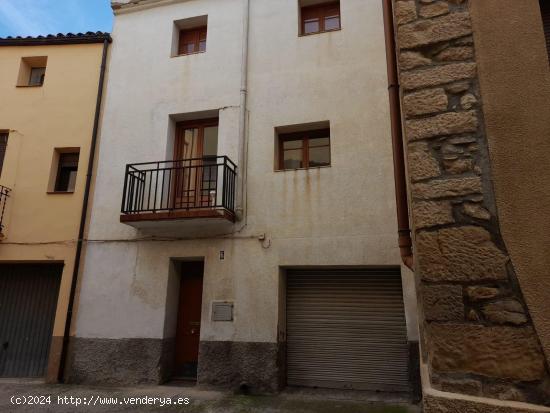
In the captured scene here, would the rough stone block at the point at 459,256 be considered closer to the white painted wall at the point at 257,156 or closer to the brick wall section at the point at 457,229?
the brick wall section at the point at 457,229

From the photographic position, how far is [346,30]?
719 cm

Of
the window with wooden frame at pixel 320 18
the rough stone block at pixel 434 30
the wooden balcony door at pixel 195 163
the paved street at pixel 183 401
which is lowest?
the paved street at pixel 183 401

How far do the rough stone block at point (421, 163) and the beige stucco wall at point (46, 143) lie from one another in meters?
6.93

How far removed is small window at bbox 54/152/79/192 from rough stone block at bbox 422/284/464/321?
7853mm

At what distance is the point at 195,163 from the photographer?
7.54 m

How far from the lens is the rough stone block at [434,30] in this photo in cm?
255

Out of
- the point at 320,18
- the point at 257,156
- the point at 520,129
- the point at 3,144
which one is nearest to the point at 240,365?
the point at 257,156

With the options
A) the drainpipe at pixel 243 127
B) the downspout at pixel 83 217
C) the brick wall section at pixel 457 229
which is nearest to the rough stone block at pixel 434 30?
the brick wall section at pixel 457 229

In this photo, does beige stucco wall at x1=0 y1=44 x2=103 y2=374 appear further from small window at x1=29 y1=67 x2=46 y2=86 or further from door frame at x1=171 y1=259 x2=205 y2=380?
door frame at x1=171 y1=259 x2=205 y2=380

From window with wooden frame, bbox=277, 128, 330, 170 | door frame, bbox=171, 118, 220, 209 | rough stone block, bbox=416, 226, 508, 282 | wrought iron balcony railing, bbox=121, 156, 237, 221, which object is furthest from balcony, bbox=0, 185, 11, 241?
rough stone block, bbox=416, 226, 508, 282

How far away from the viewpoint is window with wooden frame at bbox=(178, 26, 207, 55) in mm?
8422

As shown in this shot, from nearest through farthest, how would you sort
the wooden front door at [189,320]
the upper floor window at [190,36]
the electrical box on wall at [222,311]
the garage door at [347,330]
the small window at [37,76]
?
the garage door at [347,330]
the electrical box on wall at [222,311]
the wooden front door at [189,320]
the upper floor window at [190,36]
the small window at [37,76]

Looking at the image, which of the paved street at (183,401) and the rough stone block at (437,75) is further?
the paved street at (183,401)

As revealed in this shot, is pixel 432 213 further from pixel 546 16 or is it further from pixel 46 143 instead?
pixel 46 143
